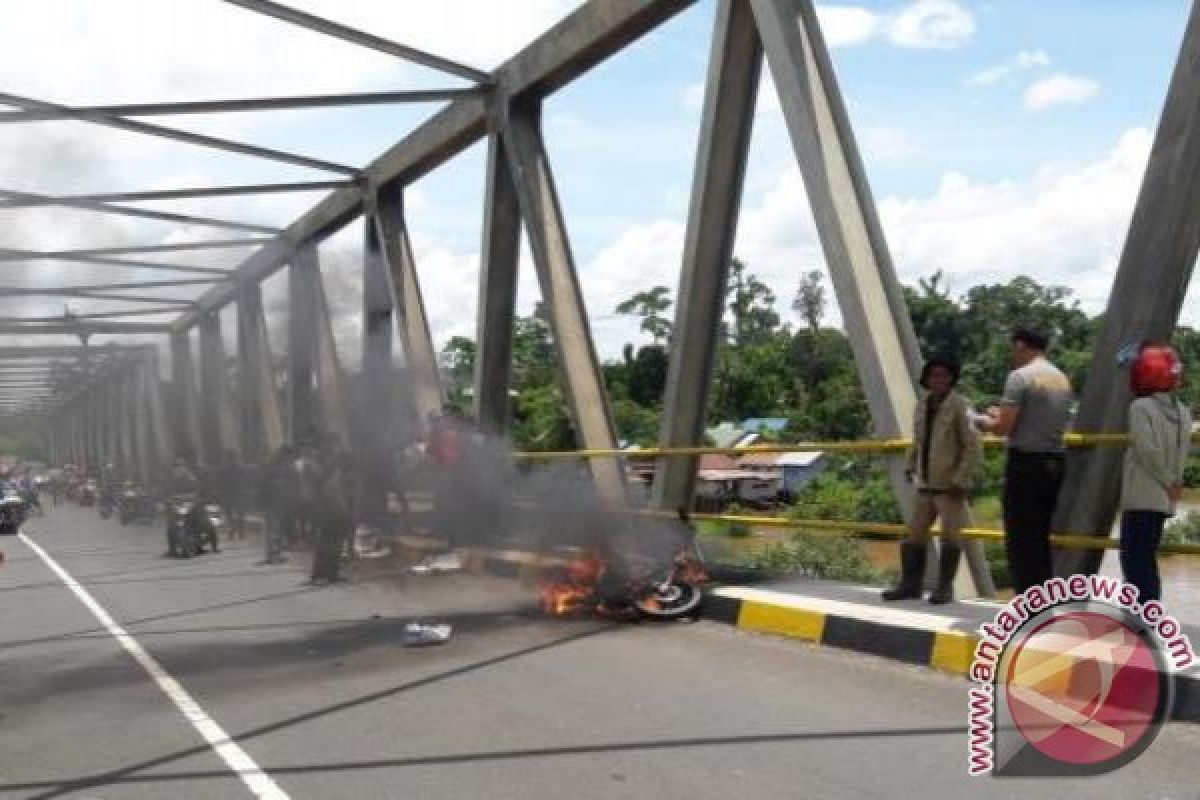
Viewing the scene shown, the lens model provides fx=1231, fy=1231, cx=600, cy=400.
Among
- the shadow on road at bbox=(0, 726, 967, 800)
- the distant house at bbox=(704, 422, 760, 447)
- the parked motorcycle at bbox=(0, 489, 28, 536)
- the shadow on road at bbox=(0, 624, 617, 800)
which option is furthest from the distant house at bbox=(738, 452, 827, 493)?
the shadow on road at bbox=(0, 726, 967, 800)

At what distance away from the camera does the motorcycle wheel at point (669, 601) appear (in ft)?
26.7

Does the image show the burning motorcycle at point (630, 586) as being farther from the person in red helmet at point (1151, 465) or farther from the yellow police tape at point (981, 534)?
the person in red helmet at point (1151, 465)

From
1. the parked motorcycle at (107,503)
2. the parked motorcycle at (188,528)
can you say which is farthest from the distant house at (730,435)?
the parked motorcycle at (188,528)

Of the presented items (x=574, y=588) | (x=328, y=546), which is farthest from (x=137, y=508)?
(x=574, y=588)

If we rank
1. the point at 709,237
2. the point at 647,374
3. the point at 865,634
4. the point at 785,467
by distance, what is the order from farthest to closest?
1. the point at 647,374
2. the point at 785,467
3. the point at 709,237
4. the point at 865,634

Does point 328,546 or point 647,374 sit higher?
point 647,374

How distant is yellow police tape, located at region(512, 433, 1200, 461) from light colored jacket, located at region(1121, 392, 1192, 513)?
0.50 feet

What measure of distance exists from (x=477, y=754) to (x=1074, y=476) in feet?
12.2

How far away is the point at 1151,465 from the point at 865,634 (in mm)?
1836

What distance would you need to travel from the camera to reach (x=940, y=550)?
7.13 metres

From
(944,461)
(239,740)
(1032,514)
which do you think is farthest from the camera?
(944,461)

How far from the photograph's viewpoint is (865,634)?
6.71 metres

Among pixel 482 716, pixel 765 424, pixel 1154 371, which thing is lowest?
pixel 482 716

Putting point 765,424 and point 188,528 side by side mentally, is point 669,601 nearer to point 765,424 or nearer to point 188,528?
point 188,528
